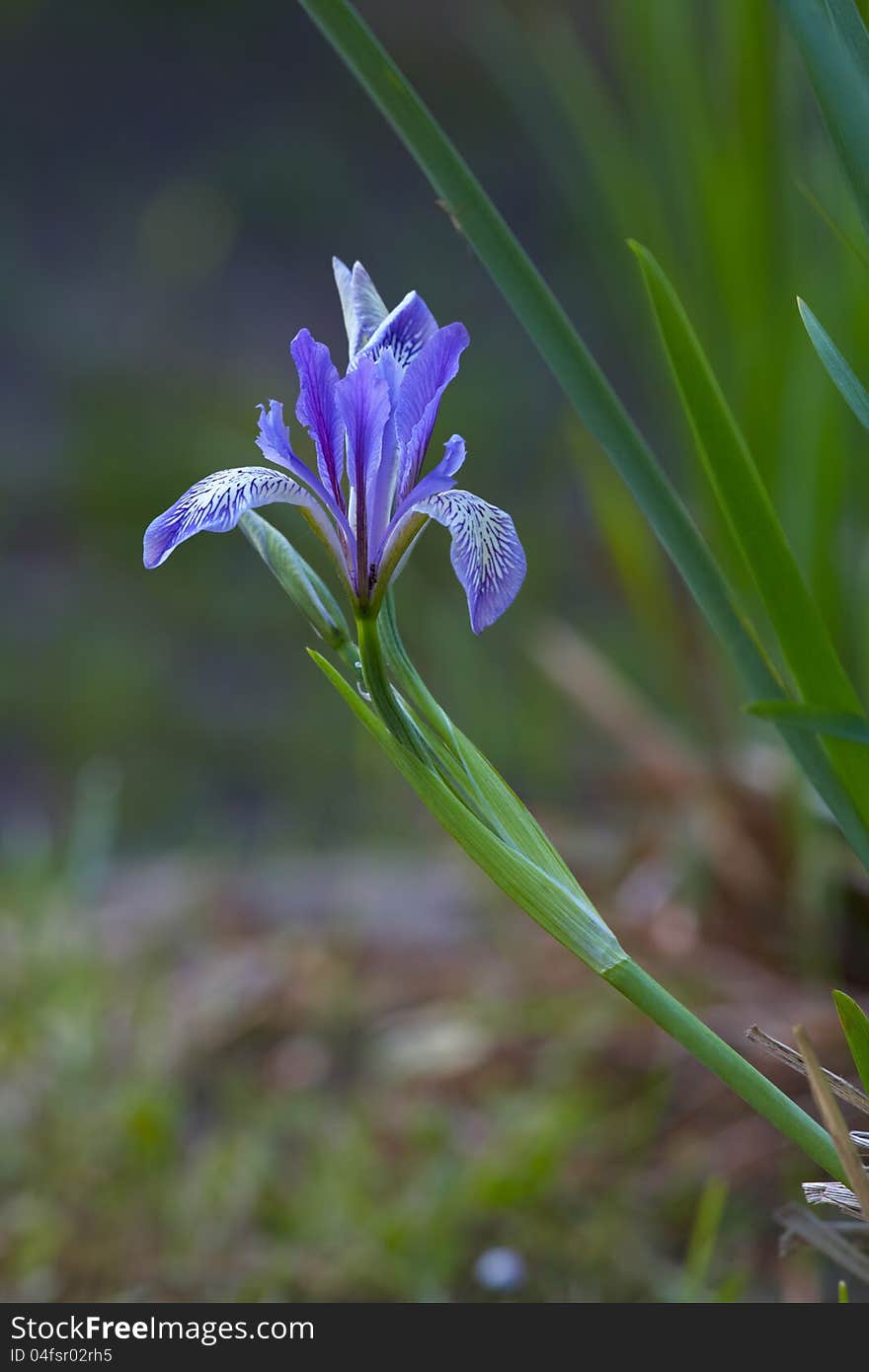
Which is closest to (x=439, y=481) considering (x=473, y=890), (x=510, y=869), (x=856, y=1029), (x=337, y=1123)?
(x=510, y=869)

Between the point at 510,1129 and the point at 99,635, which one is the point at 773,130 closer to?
the point at 510,1129

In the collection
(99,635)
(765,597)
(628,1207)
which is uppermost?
(99,635)

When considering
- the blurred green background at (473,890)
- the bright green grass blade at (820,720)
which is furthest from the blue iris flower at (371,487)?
the blurred green background at (473,890)

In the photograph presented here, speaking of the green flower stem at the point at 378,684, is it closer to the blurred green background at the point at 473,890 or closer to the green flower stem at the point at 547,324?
the green flower stem at the point at 547,324

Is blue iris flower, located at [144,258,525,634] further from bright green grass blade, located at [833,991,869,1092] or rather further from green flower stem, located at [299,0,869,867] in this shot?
bright green grass blade, located at [833,991,869,1092]

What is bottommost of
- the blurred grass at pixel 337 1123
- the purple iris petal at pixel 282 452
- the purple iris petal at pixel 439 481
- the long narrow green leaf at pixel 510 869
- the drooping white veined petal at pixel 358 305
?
the blurred grass at pixel 337 1123
